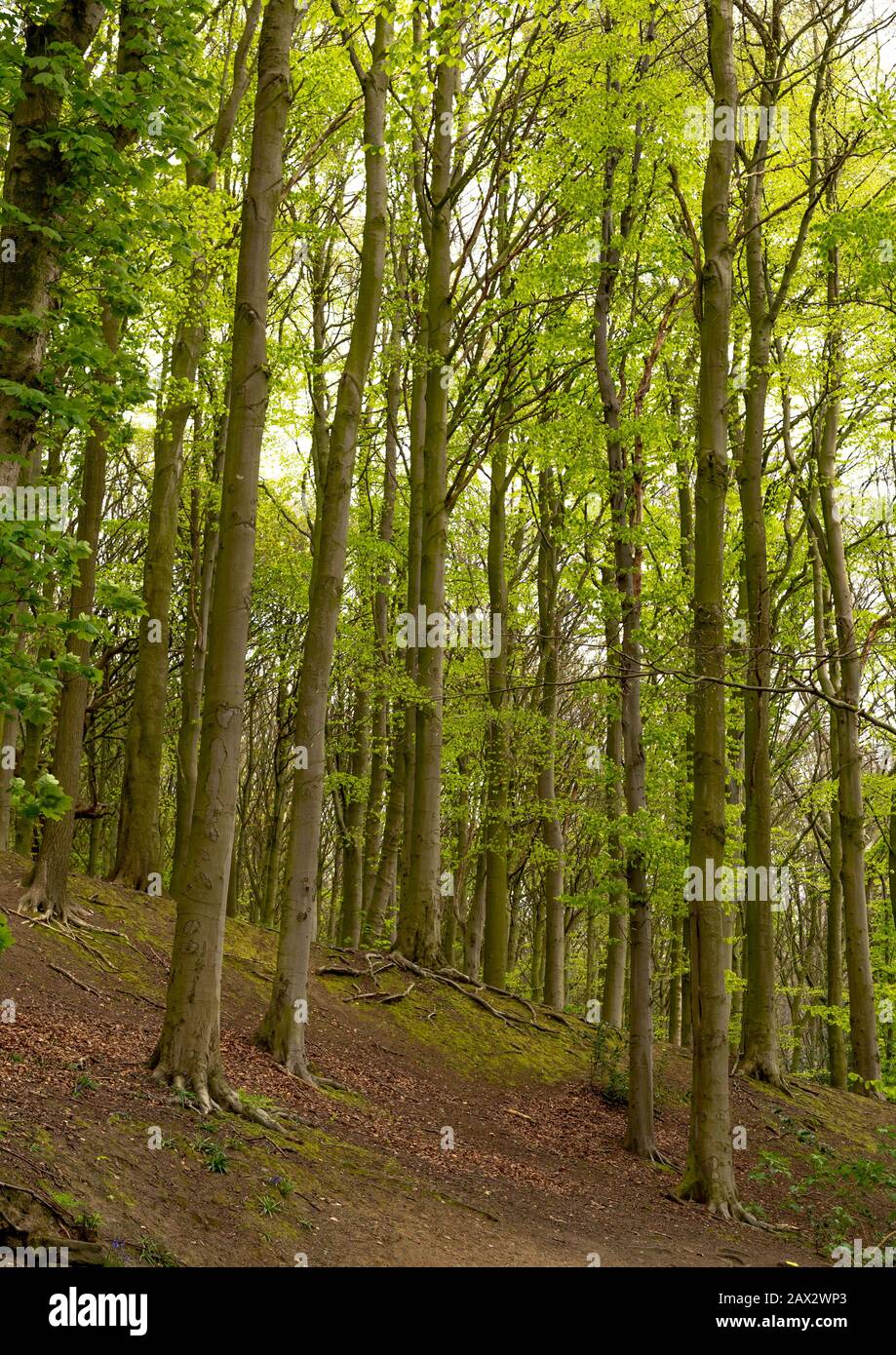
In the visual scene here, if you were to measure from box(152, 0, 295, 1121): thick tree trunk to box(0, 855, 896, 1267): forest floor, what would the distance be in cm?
46

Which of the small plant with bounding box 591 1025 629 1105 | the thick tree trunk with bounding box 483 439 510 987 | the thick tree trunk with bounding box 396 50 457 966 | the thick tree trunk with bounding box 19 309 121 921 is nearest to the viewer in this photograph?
the thick tree trunk with bounding box 19 309 121 921

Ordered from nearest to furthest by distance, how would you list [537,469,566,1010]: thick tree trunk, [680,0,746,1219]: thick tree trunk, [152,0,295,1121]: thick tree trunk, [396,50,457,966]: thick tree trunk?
[152,0,295,1121]: thick tree trunk
[680,0,746,1219]: thick tree trunk
[396,50,457,966]: thick tree trunk
[537,469,566,1010]: thick tree trunk

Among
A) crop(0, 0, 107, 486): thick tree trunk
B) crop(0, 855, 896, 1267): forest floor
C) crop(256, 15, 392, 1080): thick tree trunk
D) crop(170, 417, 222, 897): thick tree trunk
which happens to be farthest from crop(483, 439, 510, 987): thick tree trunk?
crop(0, 0, 107, 486): thick tree trunk

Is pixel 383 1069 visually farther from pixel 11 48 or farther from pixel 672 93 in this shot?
pixel 672 93

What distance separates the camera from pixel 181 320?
1238cm

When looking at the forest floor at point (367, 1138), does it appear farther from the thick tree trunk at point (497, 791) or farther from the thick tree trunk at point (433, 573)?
the thick tree trunk at point (497, 791)

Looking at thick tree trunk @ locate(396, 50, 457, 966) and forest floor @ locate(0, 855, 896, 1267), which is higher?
thick tree trunk @ locate(396, 50, 457, 966)

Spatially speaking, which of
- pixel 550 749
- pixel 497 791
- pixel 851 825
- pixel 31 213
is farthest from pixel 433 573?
pixel 31 213

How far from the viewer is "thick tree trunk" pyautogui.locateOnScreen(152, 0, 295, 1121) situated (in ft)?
24.6

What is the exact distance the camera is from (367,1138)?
29.3 ft

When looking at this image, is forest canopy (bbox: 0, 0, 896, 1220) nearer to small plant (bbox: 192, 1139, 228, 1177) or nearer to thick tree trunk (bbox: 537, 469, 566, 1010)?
thick tree trunk (bbox: 537, 469, 566, 1010)

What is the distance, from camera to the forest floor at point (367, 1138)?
19.3 ft

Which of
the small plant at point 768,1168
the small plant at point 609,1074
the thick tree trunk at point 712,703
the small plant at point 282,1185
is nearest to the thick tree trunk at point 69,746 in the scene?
the small plant at point 282,1185

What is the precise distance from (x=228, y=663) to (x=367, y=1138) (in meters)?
4.34
